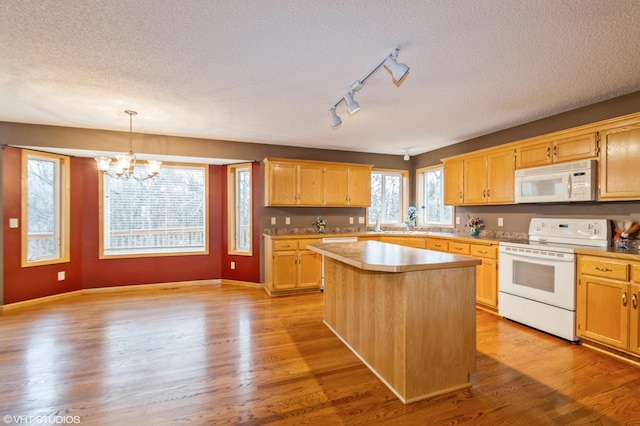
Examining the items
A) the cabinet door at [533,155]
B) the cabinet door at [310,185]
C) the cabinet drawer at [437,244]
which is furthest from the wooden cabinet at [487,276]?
the cabinet door at [310,185]

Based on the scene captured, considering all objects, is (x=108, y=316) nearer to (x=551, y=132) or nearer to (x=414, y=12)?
(x=414, y=12)

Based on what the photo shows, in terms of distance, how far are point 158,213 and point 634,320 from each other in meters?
6.11

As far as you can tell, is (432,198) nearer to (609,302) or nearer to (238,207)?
(609,302)

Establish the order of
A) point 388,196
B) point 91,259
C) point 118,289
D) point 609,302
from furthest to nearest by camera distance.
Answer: point 388,196 → point 118,289 → point 91,259 → point 609,302

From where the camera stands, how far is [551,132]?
3.60m

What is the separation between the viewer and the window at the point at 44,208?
4133mm

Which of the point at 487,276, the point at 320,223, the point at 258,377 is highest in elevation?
the point at 320,223

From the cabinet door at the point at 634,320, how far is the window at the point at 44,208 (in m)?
6.86

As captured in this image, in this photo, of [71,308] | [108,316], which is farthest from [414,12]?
[71,308]

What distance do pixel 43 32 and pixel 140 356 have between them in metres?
2.62

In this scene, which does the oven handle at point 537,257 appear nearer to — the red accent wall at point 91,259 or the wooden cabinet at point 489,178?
the wooden cabinet at point 489,178

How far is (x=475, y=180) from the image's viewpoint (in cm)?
436

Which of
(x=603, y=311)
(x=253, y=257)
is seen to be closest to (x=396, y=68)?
(x=603, y=311)

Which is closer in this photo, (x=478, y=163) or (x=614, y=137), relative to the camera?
(x=614, y=137)
